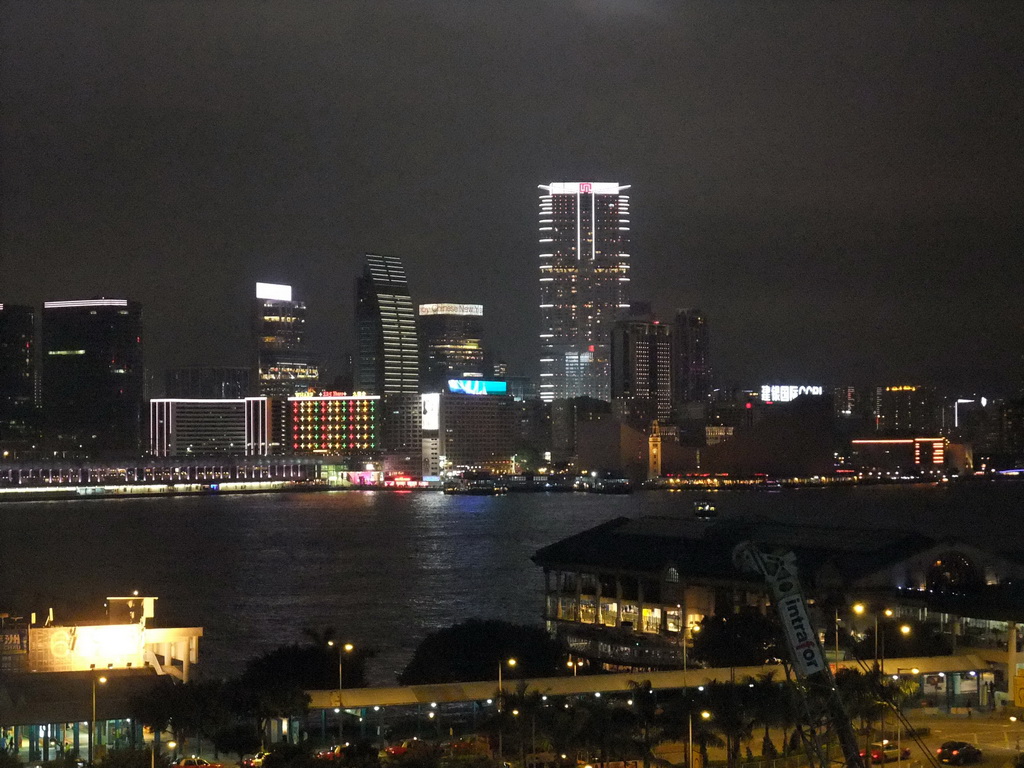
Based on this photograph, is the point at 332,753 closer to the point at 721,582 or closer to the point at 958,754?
the point at 958,754

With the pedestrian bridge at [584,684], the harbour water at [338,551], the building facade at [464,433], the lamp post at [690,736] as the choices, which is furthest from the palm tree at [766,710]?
the building facade at [464,433]

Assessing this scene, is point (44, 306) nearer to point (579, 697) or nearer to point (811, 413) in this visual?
point (811, 413)

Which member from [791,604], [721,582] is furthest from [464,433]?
[791,604]

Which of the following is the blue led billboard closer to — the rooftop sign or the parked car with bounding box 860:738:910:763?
the rooftop sign

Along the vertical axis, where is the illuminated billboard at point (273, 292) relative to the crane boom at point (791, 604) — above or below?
above

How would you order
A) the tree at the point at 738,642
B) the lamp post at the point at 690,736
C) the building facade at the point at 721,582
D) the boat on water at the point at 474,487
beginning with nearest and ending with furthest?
the lamp post at the point at 690,736, the tree at the point at 738,642, the building facade at the point at 721,582, the boat on water at the point at 474,487

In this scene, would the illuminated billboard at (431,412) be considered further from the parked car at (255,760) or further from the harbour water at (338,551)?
the parked car at (255,760)

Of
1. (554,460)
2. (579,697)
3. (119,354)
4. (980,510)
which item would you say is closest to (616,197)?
(554,460)
